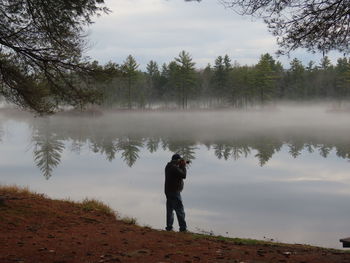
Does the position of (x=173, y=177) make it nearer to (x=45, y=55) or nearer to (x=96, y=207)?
(x=96, y=207)

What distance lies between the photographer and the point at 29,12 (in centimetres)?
944

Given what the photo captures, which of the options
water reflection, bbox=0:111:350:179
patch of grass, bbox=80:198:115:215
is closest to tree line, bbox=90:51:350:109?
water reflection, bbox=0:111:350:179

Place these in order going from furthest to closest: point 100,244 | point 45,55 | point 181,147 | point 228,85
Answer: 1. point 228,85
2. point 181,147
3. point 45,55
4. point 100,244

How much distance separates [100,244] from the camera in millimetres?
7770

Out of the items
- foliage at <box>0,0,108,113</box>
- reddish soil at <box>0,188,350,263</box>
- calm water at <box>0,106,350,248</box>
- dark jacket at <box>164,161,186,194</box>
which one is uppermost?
foliage at <box>0,0,108,113</box>

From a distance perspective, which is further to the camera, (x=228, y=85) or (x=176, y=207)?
(x=228, y=85)

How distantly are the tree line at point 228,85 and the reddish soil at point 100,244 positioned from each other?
228 feet

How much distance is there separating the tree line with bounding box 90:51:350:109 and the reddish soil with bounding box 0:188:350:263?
69.4 metres

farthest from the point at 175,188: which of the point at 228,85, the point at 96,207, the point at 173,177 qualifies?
the point at 228,85

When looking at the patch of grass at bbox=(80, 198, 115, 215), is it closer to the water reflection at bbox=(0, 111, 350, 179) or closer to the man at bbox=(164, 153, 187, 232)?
the man at bbox=(164, 153, 187, 232)

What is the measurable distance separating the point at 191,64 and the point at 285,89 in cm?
2762

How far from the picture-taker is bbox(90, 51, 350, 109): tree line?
85562 millimetres

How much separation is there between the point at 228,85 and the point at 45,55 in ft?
269

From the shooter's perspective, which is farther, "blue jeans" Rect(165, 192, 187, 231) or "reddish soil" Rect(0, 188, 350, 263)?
"blue jeans" Rect(165, 192, 187, 231)
